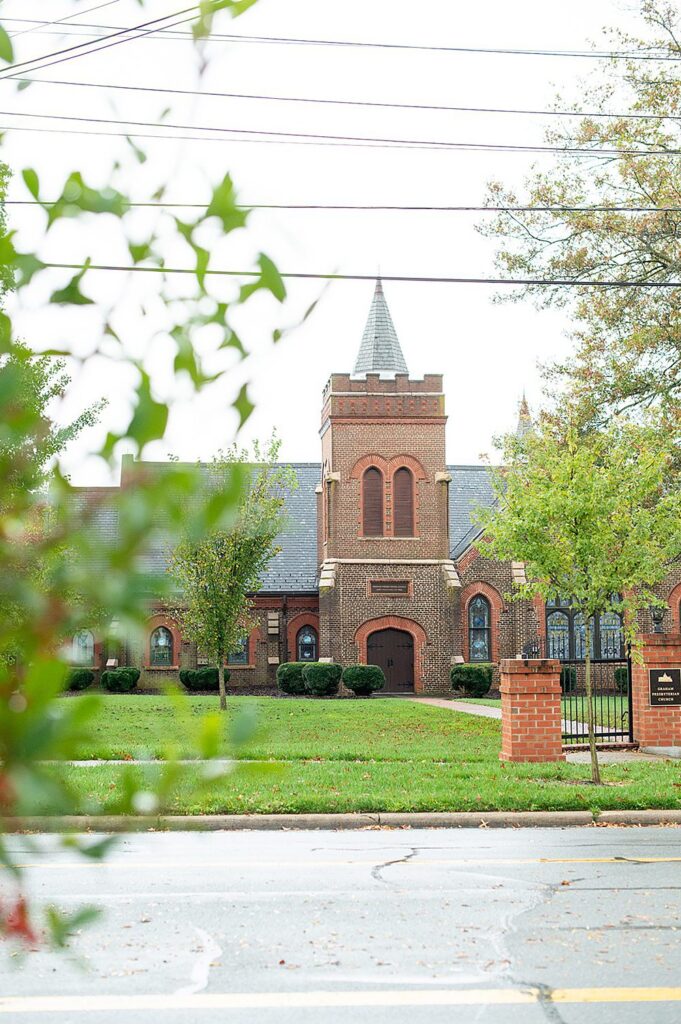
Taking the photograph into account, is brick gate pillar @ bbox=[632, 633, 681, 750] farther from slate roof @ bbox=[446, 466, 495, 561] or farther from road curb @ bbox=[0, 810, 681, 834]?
slate roof @ bbox=[446, 466, 495, 561]

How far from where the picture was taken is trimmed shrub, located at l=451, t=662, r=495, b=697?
35.7 meters

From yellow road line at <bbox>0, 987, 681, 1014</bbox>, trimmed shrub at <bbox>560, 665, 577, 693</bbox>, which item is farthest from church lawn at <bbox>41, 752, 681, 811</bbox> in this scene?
trimmed shrub at <bbox>560, 665, 577, 693</bbox>

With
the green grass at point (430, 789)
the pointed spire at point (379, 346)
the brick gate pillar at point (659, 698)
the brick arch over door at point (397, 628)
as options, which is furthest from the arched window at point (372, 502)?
the green grass at point (430, 789)

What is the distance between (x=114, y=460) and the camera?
5.22 ft

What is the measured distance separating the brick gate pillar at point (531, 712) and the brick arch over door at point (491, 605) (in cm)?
2153

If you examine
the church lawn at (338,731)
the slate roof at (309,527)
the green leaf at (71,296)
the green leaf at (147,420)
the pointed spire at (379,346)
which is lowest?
the church lawn at (338,731)

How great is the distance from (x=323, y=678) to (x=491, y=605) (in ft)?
22.3

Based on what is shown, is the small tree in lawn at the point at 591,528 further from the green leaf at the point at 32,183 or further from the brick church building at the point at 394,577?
the brick church building at the point at 394,577

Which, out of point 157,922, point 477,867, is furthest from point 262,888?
point 477,867

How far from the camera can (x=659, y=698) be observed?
58.4 ft

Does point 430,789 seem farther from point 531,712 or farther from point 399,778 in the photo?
point 531,712

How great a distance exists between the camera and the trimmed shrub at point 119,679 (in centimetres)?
3619

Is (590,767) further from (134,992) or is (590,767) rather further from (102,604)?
(102,604)

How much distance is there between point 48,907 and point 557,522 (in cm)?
1288
